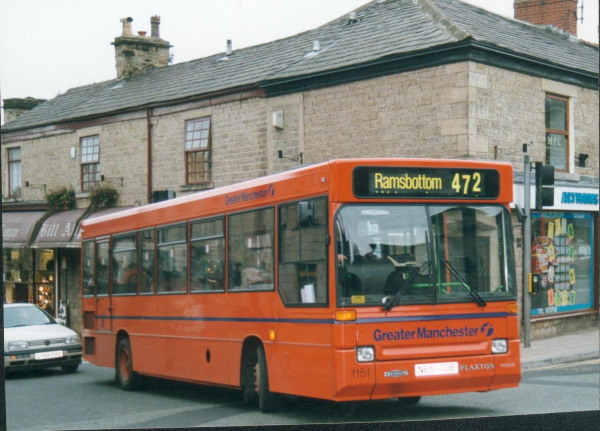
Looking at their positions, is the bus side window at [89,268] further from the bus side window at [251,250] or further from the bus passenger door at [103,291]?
the bus side window at [251,250]

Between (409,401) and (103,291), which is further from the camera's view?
(103,291)

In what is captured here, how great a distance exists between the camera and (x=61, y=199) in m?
20.2

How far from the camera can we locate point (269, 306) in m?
9.24

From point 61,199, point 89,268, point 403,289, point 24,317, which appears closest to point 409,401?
point 403,289

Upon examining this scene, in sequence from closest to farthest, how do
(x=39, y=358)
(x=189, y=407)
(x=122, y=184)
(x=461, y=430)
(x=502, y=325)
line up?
1. (x=461, y=430)
2. (x=502, y=325)
3. (x=189, y=407)
4. (x=39, y=358)
5. (x=122, y=184)

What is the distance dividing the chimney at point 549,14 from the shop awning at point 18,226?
9.97 m

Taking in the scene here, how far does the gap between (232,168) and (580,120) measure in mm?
7360

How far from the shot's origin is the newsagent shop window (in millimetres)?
18016

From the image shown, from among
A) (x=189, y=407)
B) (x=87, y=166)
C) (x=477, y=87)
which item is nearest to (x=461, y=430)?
(x=189, y=407)

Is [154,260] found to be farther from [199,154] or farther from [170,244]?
[199,154]

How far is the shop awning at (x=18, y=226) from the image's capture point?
52.7ft

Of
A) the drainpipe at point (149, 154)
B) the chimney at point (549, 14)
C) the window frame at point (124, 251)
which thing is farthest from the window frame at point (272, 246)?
the drainpipe at point (149, 154)

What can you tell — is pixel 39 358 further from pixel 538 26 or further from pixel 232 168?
pixel 538 26

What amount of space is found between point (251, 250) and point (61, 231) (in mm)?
12583
